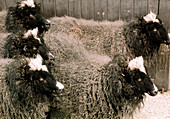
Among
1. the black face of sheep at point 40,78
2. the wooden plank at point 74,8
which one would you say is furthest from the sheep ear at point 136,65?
the wooden plank at point 74,8

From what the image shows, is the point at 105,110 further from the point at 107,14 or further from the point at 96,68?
the point at 107,14

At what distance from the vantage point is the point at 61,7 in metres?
5.02

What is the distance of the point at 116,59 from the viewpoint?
3484 mm

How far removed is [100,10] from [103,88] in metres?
1.94

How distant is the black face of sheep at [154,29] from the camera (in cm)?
450

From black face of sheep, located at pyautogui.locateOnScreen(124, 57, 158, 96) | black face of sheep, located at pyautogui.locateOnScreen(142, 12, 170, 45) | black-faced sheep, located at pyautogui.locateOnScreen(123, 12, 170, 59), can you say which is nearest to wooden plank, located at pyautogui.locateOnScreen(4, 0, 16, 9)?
black-faced sheep, located at pyautogui.locateOnScreen(123, 12, 170, 59)

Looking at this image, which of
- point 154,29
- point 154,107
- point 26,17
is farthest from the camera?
point 154,107

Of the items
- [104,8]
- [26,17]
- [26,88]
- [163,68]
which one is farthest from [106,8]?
[26,88]

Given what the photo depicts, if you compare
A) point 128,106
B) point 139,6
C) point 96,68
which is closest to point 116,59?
point 96,68

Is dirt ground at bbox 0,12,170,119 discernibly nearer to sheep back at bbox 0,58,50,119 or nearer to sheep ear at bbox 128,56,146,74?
sheep back at bbox 0,58,50,119

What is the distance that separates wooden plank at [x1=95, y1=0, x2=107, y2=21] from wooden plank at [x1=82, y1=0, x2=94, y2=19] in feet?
0.28

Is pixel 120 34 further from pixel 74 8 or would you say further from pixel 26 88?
pixel 26 88

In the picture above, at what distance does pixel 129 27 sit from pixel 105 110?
1679 mm

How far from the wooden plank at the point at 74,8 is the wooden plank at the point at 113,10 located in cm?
53
